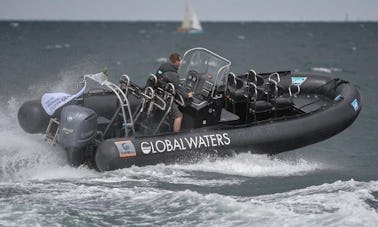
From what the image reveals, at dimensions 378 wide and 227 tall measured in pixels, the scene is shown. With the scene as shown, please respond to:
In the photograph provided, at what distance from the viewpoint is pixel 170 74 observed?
11805 mm

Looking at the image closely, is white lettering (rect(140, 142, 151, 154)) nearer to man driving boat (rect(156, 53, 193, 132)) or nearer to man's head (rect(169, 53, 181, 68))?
man driving boat (rect(156, 53, 193, 132))

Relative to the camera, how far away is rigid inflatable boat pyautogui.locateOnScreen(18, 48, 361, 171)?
10.9m

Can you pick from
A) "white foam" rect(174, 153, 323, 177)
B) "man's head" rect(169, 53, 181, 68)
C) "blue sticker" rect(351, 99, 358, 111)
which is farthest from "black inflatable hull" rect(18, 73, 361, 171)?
"man's head" rect(169, 53, 181, 68)

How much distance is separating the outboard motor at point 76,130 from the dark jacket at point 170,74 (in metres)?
1.52

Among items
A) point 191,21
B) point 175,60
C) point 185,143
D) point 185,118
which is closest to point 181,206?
point 185,143

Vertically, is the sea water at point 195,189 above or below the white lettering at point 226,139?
below

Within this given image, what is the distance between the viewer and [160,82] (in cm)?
1188

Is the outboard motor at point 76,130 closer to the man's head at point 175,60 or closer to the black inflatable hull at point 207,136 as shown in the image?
the black inflatable hull at point 207,136

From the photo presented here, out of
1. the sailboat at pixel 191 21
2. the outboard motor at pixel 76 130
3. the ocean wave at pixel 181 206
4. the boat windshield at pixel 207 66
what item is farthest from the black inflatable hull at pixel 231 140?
the sailboat at pixel 191 21

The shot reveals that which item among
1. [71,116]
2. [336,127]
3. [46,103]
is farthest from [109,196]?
[336,127]

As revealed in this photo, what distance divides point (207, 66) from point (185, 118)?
3.42 ft

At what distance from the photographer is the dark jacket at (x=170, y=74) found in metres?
11.8

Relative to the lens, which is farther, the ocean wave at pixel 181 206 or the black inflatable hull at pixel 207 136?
the black inflatable hull at pixel 207 136

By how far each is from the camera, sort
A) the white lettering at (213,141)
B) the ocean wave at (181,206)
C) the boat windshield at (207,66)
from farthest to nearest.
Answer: the boat windshield at (207,66) → the white lettering at (213,141) → the ocean wave at (181,206)
